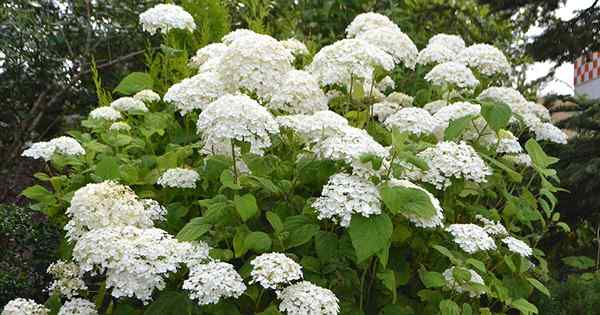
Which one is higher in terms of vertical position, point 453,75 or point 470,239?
point 453,75

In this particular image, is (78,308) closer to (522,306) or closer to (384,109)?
(522,306)

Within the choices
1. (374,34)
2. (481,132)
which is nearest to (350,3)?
(374,34)

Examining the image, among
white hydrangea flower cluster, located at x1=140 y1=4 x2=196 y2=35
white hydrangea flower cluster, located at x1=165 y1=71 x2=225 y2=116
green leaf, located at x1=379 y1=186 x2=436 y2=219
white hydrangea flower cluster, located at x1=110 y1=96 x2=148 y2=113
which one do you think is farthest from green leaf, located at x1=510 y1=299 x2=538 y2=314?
white hydrangea flower cluster, located at x1=140 y1=4 x2=196 y2=35

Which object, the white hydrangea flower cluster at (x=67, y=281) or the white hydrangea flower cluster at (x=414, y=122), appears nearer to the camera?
the white hydrangea flower cluster at (x=67, y=281)

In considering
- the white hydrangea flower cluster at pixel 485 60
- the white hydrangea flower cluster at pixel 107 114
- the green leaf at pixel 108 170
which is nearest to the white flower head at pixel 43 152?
the green leaf at pixel 108 170

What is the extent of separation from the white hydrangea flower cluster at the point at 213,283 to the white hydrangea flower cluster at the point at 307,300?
0.43 feet

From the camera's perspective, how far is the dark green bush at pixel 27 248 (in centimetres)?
333

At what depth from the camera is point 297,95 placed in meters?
2.70

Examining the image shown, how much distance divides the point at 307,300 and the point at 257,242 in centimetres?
29

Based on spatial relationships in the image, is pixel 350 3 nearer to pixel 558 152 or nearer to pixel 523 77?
pixel 523 77

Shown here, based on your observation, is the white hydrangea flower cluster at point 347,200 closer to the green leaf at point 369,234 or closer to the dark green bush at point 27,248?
the green leaf at point 369,234

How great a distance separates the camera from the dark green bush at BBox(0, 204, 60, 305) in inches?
131

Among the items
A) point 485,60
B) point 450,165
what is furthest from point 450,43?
point 450,165

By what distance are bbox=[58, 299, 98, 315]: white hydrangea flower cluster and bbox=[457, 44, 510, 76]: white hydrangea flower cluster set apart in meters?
2.04
